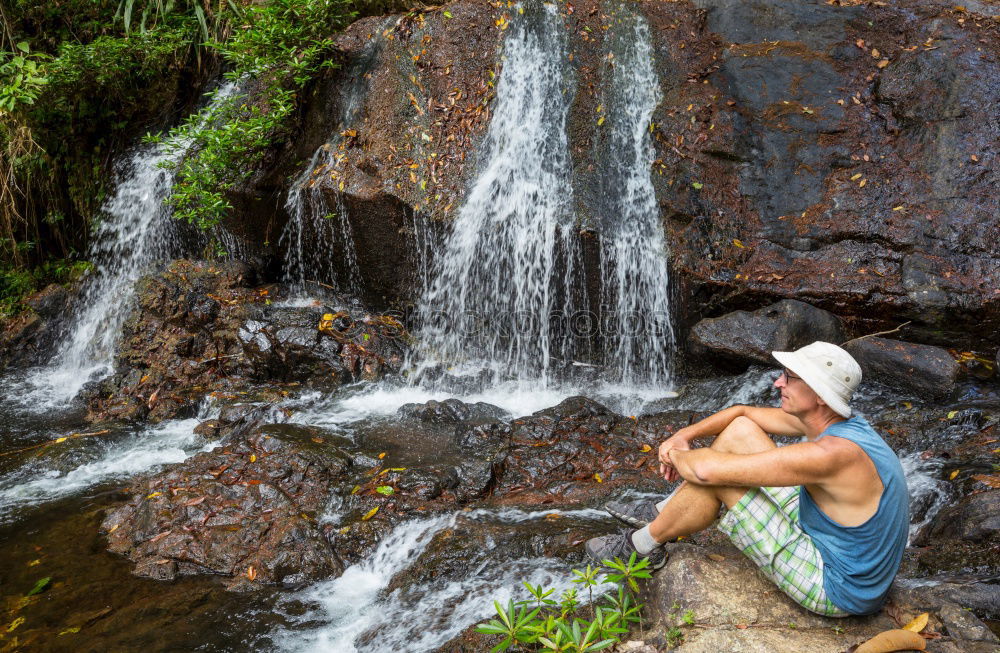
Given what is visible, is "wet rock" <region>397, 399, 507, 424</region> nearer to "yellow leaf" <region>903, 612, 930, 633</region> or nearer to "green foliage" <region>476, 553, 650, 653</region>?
"green foliage" <region>476, 553, 650, 653</region>

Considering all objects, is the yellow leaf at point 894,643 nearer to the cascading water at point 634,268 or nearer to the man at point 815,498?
the man at point 815,498

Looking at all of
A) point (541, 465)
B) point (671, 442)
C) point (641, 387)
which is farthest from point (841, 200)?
point (671, 442)

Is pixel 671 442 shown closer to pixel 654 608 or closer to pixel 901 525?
pixel 654 608

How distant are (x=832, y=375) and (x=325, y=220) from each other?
20.8ft

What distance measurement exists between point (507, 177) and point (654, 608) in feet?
17.8

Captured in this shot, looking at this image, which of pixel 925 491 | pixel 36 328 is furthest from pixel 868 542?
pixel 36 328

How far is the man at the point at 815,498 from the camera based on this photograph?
2.74 metres

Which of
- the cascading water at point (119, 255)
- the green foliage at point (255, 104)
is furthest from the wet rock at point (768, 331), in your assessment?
the cascading water at point (119, 255)

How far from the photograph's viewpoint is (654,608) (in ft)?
10.2

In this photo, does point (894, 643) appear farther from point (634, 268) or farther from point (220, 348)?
Answer: point (220, 348)

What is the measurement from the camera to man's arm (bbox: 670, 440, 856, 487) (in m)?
2.68

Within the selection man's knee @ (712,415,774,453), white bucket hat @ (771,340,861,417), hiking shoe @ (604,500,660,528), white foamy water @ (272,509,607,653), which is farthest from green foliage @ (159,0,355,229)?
white bucket hat @ (771,340,861,417)

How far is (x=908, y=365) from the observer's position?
19.5 ft

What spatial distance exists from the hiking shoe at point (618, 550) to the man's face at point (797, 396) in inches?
37.3
